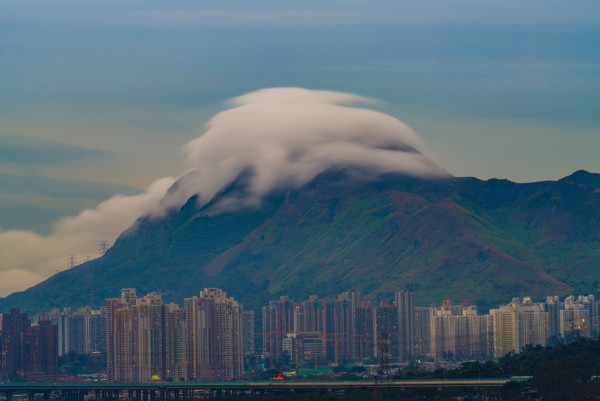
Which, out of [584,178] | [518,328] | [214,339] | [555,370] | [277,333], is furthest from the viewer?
[584,178]

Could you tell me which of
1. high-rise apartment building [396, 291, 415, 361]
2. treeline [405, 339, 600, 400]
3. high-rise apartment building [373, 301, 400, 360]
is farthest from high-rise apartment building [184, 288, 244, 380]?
treeline [405, 339, 600, 400]

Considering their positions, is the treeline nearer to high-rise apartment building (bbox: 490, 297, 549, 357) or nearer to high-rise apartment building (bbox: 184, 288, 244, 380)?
high-rise apartment building (bbox: 184, 288, 244, 380)

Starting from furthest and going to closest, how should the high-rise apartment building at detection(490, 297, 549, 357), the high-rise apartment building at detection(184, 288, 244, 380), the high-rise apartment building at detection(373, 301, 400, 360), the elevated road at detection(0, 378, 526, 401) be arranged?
the high-rise apartment building at detection(373, 301, 400, 360) → the high-rise apartment building at detection(490, 297, 549, 357) → the high-rise apartment building at detection(184, 288, 244, 380) → the elevated road at detection(0, 378, 526, 401)

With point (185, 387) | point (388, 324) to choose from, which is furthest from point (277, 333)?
point (185, 387)

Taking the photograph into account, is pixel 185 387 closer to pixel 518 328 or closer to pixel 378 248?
pixel 518 328

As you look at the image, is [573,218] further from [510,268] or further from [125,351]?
[125,351]

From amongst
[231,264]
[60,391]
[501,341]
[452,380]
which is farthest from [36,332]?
[231,264]

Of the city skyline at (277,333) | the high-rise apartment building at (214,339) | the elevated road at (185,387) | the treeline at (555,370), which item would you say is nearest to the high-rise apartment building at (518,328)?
the city skyline at (277,333)

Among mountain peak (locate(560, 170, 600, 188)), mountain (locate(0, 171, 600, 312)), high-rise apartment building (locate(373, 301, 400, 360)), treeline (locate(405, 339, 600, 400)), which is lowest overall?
treeline (locate(405, 339, 600, 400))
